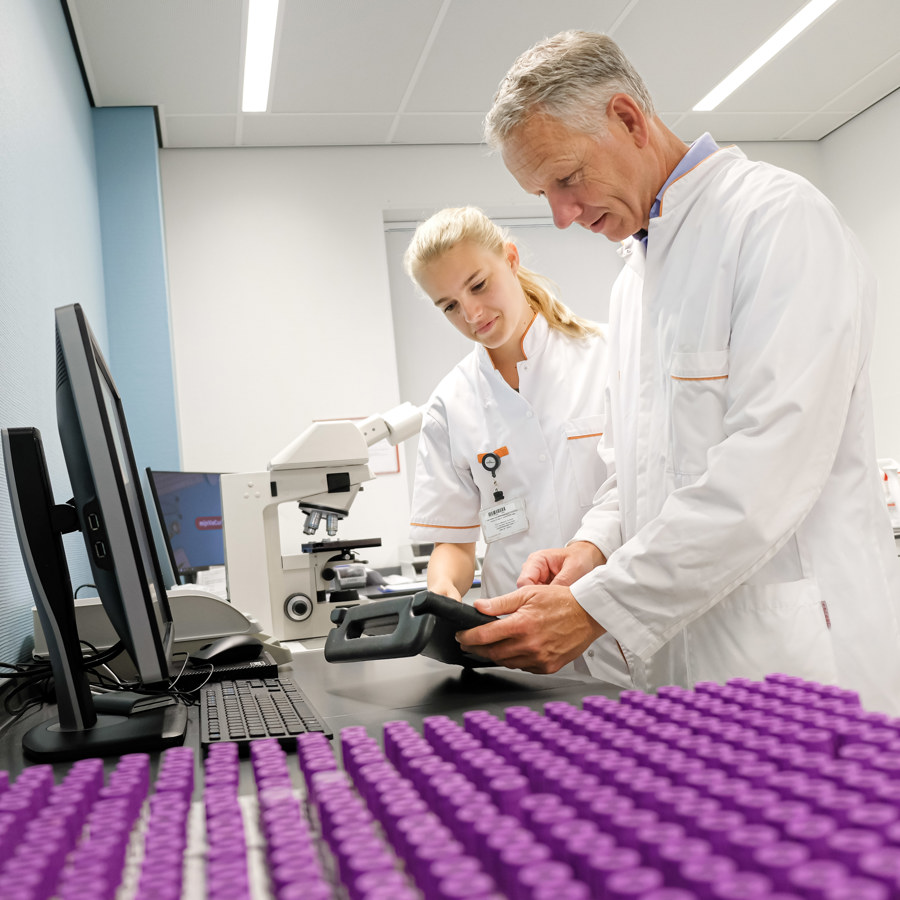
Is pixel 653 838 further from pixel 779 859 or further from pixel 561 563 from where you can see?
pixel 561 563

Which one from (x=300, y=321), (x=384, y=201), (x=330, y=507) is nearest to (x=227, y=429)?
(x=300, y=321)

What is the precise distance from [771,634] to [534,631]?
1.12ft

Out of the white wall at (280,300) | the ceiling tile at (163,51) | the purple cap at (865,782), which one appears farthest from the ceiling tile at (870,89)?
the purple cap at (865,782)

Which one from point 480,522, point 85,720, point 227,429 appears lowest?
point 85,720

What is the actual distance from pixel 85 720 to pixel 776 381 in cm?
92

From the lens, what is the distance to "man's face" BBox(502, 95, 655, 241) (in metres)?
1.25

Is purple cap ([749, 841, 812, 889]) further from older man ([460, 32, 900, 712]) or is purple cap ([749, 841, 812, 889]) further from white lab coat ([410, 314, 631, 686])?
white lab coat ([410, 314, 631, 686])

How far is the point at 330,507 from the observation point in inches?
90.2

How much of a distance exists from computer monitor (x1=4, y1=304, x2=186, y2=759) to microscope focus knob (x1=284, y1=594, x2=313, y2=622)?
4.16ft

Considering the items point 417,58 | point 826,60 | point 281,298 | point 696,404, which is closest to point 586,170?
point 696,404

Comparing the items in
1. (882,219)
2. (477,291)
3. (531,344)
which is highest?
(882,219)

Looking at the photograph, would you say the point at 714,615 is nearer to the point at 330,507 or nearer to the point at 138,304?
the point at 330,507

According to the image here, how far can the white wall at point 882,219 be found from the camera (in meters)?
4.46

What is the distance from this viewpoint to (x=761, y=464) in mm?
1034
